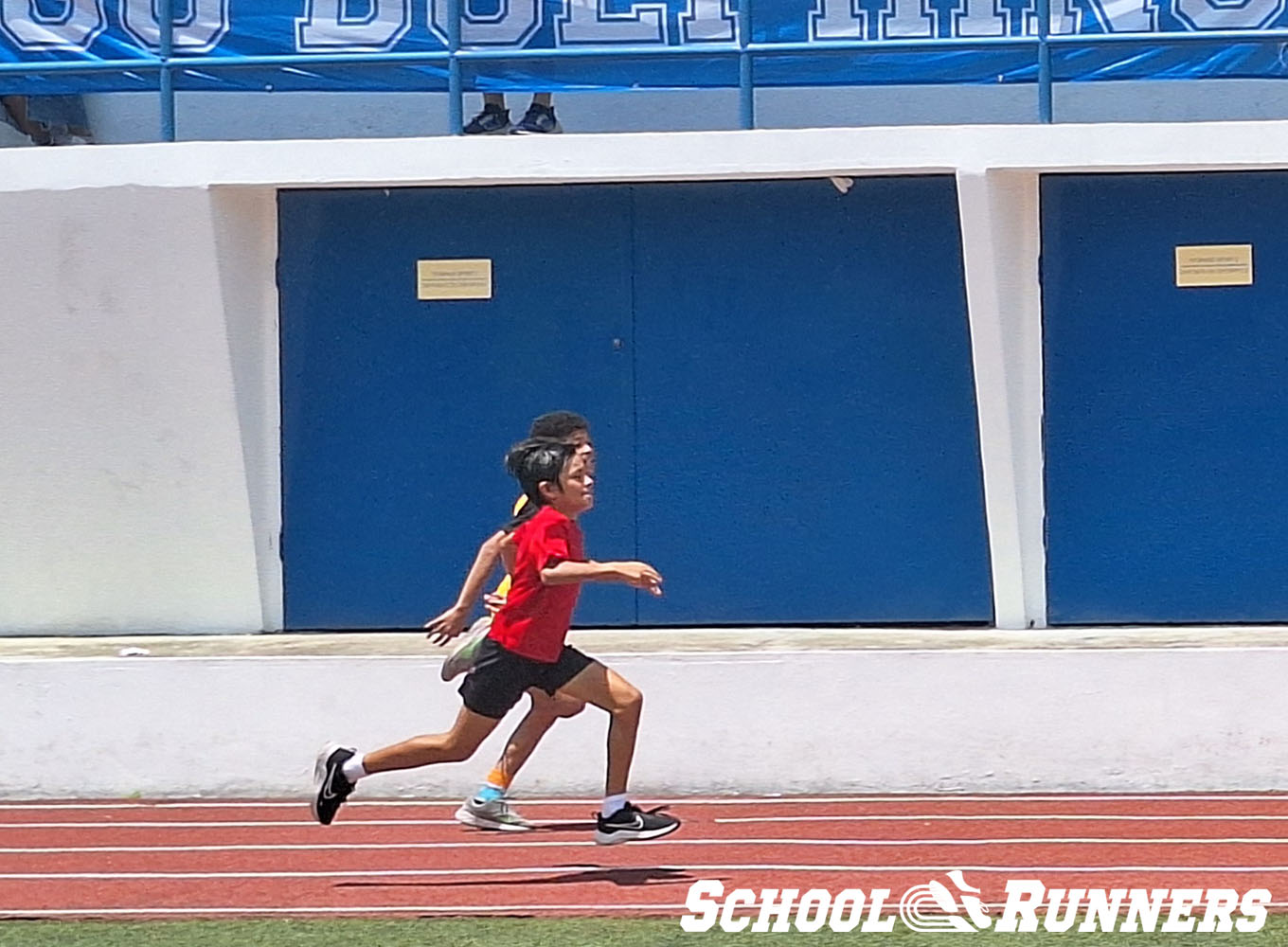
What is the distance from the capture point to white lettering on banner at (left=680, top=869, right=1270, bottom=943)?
289 inches

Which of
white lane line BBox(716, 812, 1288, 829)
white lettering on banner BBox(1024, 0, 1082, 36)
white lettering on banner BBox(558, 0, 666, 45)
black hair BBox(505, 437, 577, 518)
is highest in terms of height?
white lettering on banner BBox(558, 0, 666, 45)

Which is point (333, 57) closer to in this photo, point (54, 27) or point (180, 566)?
point (54, 27)

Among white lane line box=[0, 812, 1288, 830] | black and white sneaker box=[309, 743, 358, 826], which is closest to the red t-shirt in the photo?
black and white sneaker box=[309, 743, 358, 826]

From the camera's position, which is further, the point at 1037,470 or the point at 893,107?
the point at 893,107

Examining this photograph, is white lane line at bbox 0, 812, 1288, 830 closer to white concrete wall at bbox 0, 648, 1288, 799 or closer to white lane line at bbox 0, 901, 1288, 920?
white concrete wall at bbox 0, 648, 1288, 799

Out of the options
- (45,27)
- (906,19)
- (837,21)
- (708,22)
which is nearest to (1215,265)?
(906,19)

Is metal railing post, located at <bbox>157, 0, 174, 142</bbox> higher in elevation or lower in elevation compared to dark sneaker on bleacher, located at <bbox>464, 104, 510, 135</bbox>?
higher

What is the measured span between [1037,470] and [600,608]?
251 centimetres

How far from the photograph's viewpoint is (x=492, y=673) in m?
8.45

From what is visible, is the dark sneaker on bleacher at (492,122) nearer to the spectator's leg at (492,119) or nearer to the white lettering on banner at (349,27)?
the spectator's leg at (492,119)

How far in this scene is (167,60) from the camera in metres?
10.9

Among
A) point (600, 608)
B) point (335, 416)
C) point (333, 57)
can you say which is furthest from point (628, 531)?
point (333, 57)

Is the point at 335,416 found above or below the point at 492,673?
above

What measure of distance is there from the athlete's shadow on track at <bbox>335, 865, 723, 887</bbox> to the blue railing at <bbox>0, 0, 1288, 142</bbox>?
421 cm
